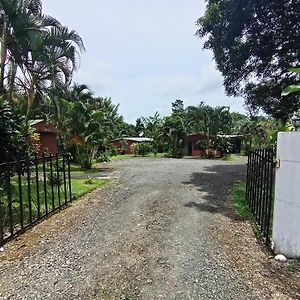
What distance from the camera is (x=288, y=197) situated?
4250 millimetres

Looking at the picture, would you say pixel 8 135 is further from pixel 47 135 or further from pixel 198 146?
pixel 198 146

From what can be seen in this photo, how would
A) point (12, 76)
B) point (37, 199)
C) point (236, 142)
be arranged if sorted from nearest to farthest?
point (37, 199) → point (12, 76) → point (236, 142)

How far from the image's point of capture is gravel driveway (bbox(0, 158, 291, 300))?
3.37 metres

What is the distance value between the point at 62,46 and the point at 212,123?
747 inches

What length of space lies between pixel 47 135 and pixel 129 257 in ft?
63.0

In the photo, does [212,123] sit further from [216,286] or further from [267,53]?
[216,286]

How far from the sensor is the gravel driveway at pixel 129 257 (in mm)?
Answer: 3369

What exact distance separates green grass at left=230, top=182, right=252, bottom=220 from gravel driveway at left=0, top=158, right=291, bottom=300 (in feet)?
0.92

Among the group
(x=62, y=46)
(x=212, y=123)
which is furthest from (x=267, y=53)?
(x=212, y=123)

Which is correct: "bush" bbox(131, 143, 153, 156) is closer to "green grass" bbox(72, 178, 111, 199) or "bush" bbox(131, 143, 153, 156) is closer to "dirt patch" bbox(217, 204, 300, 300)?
"green grass" bbox(72, 178, 111, 199)

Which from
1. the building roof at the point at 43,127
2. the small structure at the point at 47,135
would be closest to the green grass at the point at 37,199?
the building roof at the point at 43,127

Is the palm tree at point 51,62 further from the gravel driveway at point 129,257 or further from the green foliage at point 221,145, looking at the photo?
the green foliage at point 221,145

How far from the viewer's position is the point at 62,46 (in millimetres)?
12016

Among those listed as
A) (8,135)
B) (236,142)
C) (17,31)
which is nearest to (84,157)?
(17,31)
